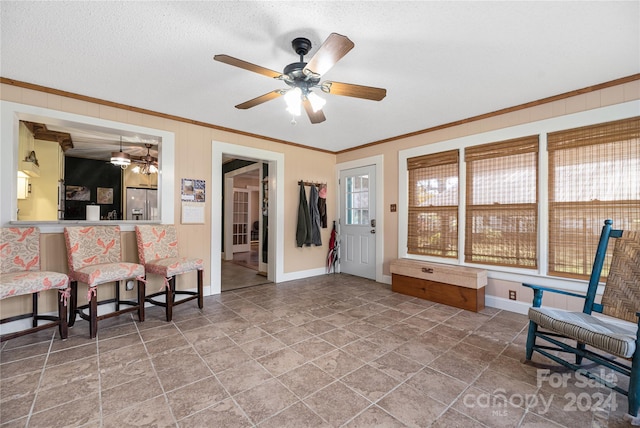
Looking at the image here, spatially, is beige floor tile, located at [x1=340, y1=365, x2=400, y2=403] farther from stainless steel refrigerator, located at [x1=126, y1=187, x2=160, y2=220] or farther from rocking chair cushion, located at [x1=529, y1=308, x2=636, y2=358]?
stainless steel refrigerator, located at [x1=126, y1=187, x2=160, y2=220]

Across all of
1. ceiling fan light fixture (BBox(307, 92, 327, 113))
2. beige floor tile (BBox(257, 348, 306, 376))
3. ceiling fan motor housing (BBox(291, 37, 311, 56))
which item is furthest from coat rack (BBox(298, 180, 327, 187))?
beige floor tile (BBox(257, 348, 306, 376))

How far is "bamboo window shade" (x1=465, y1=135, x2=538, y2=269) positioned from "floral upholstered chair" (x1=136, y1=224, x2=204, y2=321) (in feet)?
11.5

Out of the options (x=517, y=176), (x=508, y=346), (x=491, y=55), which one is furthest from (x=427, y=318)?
(x=491, y=55)

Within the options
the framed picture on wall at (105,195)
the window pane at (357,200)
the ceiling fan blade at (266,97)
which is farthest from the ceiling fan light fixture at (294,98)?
the framed picture on wall at (105,195)

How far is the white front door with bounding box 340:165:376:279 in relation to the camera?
4.86 metres

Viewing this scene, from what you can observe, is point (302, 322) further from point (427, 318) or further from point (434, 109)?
point (434, 109)

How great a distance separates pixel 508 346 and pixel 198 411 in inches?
96.3

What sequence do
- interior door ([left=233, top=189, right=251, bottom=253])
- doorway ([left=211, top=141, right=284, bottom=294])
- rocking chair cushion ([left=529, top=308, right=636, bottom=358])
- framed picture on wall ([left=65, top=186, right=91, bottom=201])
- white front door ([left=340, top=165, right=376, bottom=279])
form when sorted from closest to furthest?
rocking chair cushion ([left=529, top=308, right=636, bottom=358]), doorway ([left=211, top=141, right=284, bottom=294]), white front door ([left=340, top=165, right=376, bottom=279]), framed picture on wall ([left=65, top=186, right=91, bottom=201]), interior door ([left=233, top=189, right=251, bottom=253])

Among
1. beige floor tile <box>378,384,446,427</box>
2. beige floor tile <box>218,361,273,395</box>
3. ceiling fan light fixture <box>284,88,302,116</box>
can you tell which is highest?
ceiling fan light fixture <box>284,88,302,116</box>

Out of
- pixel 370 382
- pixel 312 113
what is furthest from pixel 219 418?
pixel 312 113

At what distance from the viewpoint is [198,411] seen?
1.57 meters

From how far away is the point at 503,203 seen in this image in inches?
132

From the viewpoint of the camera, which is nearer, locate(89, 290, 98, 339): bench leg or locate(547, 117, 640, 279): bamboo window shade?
locate(89, 290, 98, 339): bench leg

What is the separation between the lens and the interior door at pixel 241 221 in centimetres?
832
